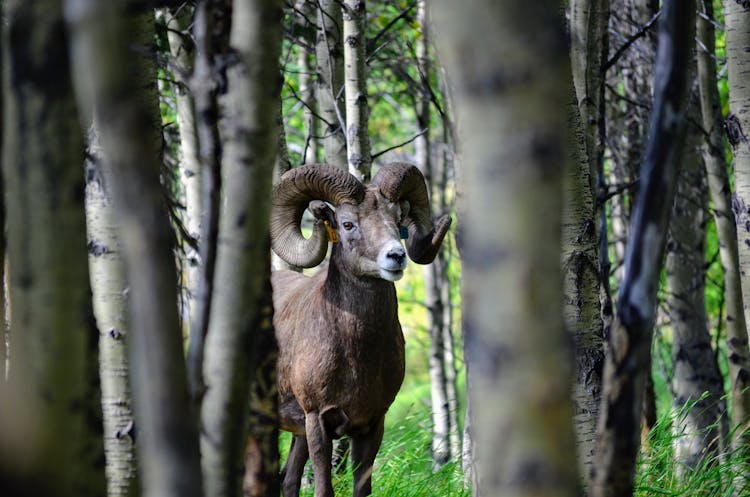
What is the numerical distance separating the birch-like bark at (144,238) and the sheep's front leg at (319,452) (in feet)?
10.8

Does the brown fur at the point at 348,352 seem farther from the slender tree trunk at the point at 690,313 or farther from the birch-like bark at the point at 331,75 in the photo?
the slender tree trunk at the point at 690,313

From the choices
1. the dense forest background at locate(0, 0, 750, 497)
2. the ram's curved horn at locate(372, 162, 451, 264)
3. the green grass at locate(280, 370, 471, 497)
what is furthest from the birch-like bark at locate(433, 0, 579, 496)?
the ram's curved horn at locate(372, 162, 451, 264)

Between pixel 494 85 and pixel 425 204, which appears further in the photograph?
pixel 425 204

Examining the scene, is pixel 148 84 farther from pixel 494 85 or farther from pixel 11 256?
pixel 494 85

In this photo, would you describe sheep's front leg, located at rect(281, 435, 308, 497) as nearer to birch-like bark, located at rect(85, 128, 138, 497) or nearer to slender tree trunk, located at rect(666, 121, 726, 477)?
birch-like bark, located at rect(85, 128, 138, 497)

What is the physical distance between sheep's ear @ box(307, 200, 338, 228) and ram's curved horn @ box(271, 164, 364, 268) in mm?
44

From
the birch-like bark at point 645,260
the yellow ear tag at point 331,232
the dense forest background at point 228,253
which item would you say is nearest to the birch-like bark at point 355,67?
the yellow ear tag at point 331,232

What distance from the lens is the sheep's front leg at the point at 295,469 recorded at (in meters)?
5.86

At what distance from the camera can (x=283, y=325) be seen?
5809 mm

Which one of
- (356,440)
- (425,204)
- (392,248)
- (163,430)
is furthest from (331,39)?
(163,430)

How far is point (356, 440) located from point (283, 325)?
2.90 ft

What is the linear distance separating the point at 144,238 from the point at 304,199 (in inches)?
154

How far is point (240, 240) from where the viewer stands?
214 centimetres

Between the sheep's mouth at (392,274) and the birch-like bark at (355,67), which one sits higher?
the birch-like bark at (355,67)
